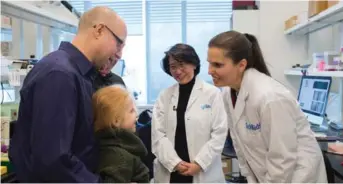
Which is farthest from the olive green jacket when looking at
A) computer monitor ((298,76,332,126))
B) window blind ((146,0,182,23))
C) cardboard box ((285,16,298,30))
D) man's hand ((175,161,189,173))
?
window blind ((146,0,182,23))

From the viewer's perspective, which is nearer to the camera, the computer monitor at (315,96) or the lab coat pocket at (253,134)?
the lab coat pocket at (253,134)

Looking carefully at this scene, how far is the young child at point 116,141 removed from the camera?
122cm

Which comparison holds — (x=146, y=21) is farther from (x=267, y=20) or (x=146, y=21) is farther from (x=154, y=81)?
(x=267, y=20)

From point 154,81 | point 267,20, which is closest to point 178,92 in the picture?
point 267,20

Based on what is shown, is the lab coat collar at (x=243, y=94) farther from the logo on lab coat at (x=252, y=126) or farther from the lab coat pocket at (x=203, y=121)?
the lab coat pocket at (x=203, y=121)

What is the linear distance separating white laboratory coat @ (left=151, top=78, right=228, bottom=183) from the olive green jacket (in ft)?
2.95

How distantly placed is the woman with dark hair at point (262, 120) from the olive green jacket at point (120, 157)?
0.45 metres

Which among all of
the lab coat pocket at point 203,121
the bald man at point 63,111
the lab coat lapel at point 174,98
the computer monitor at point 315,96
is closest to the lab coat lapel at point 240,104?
the bald man at point 63,111

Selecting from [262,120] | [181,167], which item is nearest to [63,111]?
[262,120]

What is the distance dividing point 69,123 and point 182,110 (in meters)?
1.31

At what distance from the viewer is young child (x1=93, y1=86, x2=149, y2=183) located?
4.01ft

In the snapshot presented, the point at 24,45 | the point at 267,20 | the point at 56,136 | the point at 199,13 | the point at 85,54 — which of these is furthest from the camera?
the point at 199,13

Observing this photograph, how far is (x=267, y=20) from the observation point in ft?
11.9

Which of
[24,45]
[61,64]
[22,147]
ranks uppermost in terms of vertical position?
[24,45]
